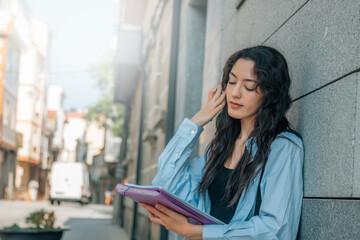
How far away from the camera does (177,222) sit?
2.31 meters

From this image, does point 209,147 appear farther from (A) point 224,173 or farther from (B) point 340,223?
(B) point 340,223

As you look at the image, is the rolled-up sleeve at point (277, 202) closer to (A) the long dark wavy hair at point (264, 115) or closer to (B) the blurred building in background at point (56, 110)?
(A) the long dark wavy hair at point (264, 115)

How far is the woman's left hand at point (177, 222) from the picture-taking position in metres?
2.26

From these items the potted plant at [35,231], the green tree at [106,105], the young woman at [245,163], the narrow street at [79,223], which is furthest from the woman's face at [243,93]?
the green tree at [106,105]

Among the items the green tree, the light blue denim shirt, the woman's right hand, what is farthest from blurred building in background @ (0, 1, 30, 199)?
the light blue denim shirt

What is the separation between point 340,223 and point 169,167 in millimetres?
1087

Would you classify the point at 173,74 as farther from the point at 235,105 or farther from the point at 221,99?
the point at 235,105

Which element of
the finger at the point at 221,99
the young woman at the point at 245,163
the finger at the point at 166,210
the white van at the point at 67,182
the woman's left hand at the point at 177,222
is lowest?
the white van at the point at 67,182

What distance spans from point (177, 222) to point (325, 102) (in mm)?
771

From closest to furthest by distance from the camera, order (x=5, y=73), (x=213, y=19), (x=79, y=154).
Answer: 1. (x=213, y=19)
2. (x=5, y=73)
3. (x=79, y=154)

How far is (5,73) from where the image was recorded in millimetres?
36531

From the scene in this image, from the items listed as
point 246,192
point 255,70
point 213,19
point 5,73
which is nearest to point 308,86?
point 255,70

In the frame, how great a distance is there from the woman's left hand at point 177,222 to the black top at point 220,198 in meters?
0.25

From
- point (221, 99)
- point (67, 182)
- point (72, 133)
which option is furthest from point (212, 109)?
point (72, 133)
